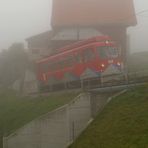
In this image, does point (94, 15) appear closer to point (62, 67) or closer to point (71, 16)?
point (71, 16)

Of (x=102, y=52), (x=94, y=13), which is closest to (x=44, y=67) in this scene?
(x=102, y=52)

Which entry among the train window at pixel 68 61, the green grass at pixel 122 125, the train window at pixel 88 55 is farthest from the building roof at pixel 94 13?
the green grass at pixel 122 125

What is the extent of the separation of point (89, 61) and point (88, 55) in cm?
47

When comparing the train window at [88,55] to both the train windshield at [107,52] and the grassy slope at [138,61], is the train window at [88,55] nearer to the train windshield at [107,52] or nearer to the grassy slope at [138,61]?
the train windshield at [107,52]

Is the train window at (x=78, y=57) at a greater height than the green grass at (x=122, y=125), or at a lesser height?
greater

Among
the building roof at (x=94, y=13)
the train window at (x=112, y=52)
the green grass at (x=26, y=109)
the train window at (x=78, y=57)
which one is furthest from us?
the building roof at (x=94, y=13)

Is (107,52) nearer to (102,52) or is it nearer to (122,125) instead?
(102,52)

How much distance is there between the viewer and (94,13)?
2030 inches

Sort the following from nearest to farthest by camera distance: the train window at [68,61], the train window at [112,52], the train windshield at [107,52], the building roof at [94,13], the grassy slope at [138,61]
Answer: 1. the train windshield at [107,52]
2. the train window at [112,52]
3. the train window at [68,61]
4. the grassy slope at [138,61]
5. the building roof at [94,13]

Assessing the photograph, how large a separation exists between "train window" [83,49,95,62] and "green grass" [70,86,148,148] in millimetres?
8137

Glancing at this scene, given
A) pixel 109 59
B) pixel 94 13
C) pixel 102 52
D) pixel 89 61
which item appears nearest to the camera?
pixel 89 61

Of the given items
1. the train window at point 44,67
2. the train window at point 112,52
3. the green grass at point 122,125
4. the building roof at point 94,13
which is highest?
the building roof at point 94,13

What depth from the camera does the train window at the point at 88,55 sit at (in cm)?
3216

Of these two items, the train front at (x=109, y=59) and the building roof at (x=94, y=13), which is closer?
the train front at (x=109, y=59)
